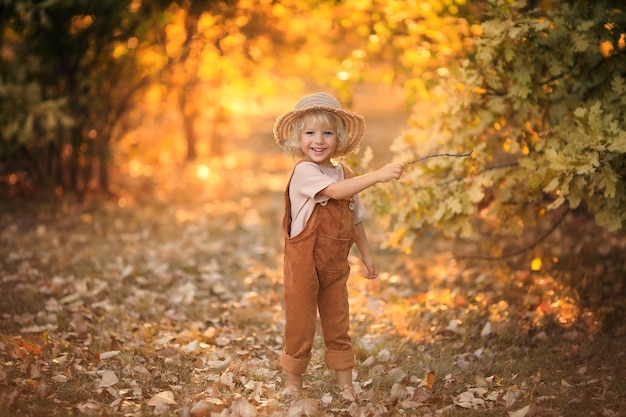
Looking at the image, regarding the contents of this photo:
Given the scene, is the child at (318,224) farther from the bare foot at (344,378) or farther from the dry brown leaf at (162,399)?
the dry brown leaf at (162,399)

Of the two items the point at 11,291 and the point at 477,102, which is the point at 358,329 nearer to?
the point at 477,102

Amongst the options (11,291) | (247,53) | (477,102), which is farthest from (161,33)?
(477,102)

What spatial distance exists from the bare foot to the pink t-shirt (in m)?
0.90

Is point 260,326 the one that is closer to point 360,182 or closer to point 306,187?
point 306,187

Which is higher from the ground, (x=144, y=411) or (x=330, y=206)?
(x=330, y=206)

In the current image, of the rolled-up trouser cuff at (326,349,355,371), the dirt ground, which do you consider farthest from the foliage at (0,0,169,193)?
the rolled-up trouser cuff at (326,349,355,371)

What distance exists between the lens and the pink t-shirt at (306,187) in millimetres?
3502

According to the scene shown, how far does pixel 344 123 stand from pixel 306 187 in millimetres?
485

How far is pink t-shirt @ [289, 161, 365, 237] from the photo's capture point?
11.5 ft

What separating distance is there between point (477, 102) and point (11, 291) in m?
4.12

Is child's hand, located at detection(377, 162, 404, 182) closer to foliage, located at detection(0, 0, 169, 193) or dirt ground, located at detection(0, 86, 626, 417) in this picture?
dirt ground, located at detection(0, 86, 626, 417)

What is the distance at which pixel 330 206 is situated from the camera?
3596 mm

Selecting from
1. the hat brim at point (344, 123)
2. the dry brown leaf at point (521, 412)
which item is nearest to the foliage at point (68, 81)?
the hat brim at point (344, 123)

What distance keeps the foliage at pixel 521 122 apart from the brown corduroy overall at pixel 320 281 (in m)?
1.33
